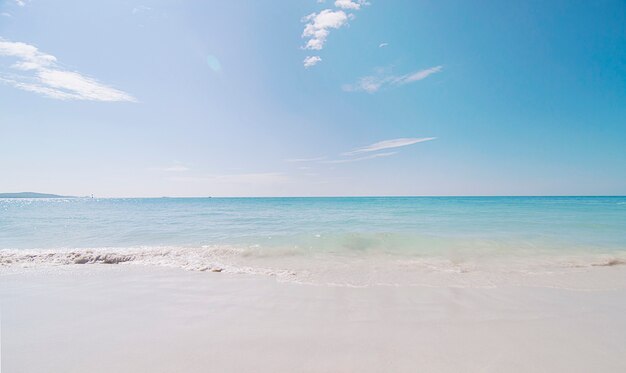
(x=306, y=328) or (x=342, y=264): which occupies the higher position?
(x=306, y=328)

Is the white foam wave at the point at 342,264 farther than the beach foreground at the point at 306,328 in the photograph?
Yes

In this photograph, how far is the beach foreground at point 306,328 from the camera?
2896 mm

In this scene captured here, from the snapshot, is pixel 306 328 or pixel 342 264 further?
pixel 342 264

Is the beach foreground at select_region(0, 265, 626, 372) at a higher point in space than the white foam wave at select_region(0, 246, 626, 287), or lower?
higher

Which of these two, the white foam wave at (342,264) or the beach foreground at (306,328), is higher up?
the beach foreground at (306,328)

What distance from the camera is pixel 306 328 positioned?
144 inches

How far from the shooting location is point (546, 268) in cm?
706

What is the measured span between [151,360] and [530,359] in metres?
4.46

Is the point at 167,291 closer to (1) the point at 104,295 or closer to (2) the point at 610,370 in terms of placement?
(1) the point at 104,295

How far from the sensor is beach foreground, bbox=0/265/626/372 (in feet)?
9.50

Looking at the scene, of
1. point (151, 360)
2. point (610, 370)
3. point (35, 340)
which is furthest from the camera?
point (35, 340)

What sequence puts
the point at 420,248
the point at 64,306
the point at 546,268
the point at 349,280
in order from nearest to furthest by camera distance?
the point at 64,306 → the point at 349,280 → the point at 546,268 → the point at 420,248

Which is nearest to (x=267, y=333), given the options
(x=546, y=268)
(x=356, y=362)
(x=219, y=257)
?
(x=356, y=362)

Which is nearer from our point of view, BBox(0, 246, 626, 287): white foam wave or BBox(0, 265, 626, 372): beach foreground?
BBox(0, 265, 626, 372): beach foreground
